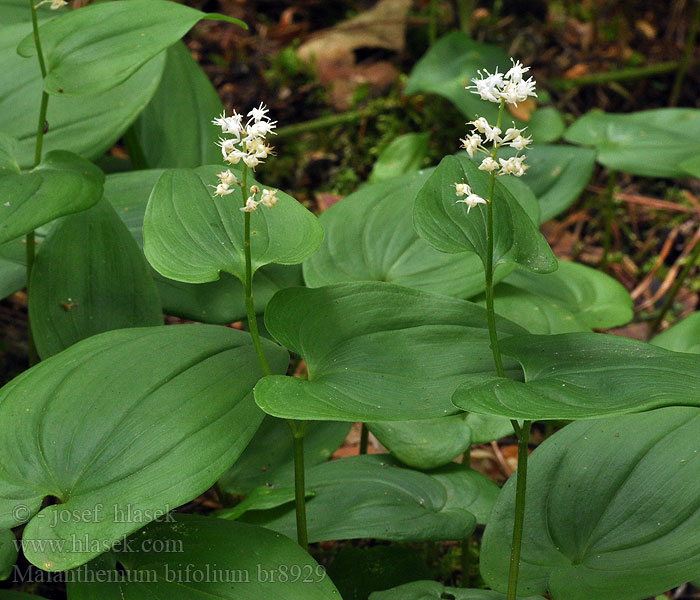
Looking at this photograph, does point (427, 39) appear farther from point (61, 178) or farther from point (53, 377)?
point (53, 377)

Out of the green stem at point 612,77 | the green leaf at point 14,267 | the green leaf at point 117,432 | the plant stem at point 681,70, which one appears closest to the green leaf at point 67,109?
the green leaf at point 14,267

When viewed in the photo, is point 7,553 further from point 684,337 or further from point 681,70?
point 681,70

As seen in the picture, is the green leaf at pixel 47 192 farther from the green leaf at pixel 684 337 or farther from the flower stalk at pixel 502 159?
the green leaf at pixel 684 337

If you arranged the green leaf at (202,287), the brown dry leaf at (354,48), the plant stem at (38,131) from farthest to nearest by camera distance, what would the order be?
the brown dry leaf at (354,48), the green leaf at (202,287), the plant stem at (38,131)

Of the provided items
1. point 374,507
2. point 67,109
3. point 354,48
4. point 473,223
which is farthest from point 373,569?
point 354,48

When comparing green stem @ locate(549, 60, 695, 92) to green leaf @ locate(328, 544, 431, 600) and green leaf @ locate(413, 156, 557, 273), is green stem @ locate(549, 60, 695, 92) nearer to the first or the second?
green leaf @ locate(413, 156, 557, 273)

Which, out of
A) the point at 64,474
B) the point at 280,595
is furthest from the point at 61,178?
the point at 280,595

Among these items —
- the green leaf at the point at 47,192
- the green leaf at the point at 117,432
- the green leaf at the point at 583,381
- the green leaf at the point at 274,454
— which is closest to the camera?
the green leaf at the point at 583,381
